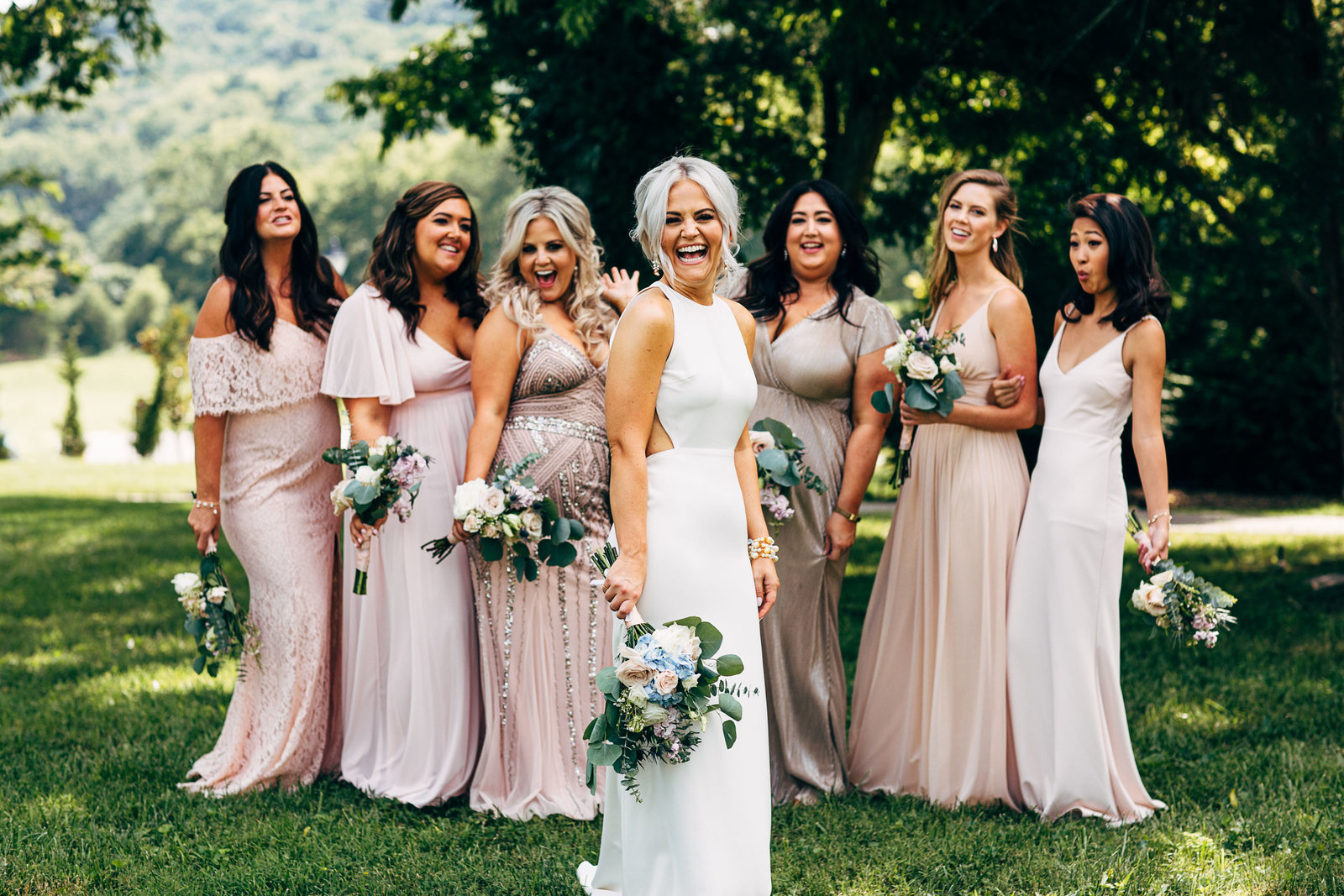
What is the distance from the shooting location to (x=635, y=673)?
317 centimetres

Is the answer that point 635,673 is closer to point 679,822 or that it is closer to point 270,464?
point 679,822

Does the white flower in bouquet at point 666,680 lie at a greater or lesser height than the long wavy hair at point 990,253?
lesser

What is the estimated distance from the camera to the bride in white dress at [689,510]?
3.38 metres

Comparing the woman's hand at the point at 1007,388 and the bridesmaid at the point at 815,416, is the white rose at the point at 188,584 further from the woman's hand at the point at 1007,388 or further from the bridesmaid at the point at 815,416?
the woman's hand at the point at 1007,388

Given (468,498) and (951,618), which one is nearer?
(468,498)

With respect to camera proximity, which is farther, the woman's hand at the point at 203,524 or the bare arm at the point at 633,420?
the woman's hand at the point at 203,524

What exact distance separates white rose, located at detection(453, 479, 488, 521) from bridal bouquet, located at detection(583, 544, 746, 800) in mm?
1394

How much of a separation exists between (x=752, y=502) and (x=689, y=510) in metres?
0.34

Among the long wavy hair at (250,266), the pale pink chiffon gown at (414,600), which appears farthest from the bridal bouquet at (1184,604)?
the long wavy hair at (250,266)

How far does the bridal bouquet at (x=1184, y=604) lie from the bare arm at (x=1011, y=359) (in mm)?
799

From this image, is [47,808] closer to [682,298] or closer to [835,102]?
[682,298]

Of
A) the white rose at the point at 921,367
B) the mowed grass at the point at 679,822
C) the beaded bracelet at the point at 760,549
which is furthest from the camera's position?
the white rose at the point at 921,367

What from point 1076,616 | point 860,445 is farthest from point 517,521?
point 1076,616

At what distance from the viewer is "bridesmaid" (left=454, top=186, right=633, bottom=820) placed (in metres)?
5.03
